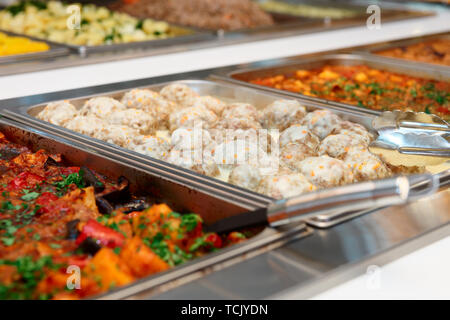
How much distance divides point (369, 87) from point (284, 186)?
5.87ft

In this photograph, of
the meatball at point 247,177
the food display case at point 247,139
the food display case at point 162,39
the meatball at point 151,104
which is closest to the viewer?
the food display case at point 247,139

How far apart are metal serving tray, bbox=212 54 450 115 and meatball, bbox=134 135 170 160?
0.95 metres

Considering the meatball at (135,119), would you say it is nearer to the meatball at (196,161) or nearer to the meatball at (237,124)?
the meatball at (237,124)

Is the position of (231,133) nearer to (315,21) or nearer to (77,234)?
(77,234)

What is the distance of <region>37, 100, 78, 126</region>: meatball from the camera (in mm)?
2527

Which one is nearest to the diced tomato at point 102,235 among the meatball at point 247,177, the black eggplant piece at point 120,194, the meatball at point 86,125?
the black eggplant piece at point 120,194

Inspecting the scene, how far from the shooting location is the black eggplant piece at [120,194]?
1.86m

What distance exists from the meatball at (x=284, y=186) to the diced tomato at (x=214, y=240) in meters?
A: 0.28

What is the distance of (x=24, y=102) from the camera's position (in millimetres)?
2686

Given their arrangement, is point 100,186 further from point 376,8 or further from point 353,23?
point 376,8

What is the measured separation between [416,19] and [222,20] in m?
1.87
